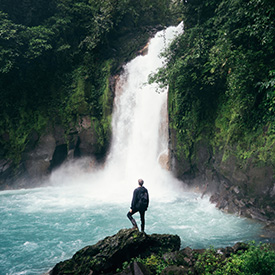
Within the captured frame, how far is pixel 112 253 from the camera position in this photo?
526 centimetres

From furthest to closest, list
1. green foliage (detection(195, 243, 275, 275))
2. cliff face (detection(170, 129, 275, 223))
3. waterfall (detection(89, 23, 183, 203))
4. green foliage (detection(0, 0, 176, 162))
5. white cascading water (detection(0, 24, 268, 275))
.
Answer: green foliage (detection(0, 0, 176, 162))
waterfall (detection(89, 23, 183, 203))
cliff face (detection(170, 129, 275, 223))
white cascading water (detection(0, 24, 268, 275))
green foliage (detection(195, 243, 275, 275))

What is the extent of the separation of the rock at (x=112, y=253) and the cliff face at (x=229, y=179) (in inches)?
167

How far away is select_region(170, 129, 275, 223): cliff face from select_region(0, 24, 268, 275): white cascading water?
55 centimetres

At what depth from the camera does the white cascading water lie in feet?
23.8

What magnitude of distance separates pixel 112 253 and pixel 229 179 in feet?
20.7

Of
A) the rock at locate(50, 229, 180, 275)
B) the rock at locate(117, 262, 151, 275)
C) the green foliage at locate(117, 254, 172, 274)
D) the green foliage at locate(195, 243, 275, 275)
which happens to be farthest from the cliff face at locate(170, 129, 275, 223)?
the rock at locate(117, 262, 151, 275)

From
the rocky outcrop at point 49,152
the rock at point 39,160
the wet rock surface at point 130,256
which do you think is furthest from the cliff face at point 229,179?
the rock at point 39,160

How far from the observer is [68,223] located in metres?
8.99

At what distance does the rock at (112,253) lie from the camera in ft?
17.0

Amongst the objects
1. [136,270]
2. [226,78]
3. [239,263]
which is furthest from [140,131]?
[239,263]

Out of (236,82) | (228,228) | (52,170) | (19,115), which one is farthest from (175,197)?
(19,115)

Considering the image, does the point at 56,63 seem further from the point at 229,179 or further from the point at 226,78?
the point at 229,179

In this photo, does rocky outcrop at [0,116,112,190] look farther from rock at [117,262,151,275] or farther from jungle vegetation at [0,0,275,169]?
rock at [117,262,151,275]

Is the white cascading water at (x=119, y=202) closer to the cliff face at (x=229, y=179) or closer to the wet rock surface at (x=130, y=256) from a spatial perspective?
the cliff face at (x=229, y=179)
